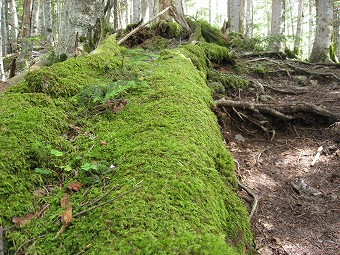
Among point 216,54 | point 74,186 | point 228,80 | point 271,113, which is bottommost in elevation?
point 271,113

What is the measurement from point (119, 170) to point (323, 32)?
32.8 ft

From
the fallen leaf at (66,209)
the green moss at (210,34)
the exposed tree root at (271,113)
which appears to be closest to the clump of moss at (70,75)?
the fallen leaf at (66,209)

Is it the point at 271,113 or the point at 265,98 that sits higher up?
the point at 265,98

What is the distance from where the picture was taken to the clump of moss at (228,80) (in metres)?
6.49

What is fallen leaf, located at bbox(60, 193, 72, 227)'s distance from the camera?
5.62 ft

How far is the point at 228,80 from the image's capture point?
6.61 m

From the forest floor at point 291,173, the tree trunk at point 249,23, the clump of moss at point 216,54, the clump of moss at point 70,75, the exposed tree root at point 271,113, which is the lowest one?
the forest floor at point 291,173

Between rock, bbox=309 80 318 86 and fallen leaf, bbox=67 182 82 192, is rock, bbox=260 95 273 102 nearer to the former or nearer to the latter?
rock, bbox=309 80 318 86

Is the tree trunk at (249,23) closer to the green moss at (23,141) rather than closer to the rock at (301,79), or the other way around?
the rock at (301,79)

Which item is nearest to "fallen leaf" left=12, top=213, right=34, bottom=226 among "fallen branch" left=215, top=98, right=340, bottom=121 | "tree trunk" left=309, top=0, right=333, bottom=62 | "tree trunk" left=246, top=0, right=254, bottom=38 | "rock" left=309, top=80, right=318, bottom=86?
"fallen branch" left=215, top=98, right=340, bottom=121

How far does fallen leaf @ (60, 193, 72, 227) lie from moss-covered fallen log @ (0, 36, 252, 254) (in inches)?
1.2

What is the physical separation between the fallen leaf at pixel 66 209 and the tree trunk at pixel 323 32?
10.1 meters

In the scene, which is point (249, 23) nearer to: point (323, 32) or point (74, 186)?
point (323, 32)

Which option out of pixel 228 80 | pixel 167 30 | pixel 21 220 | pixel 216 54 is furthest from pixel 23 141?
pixel 167 30
